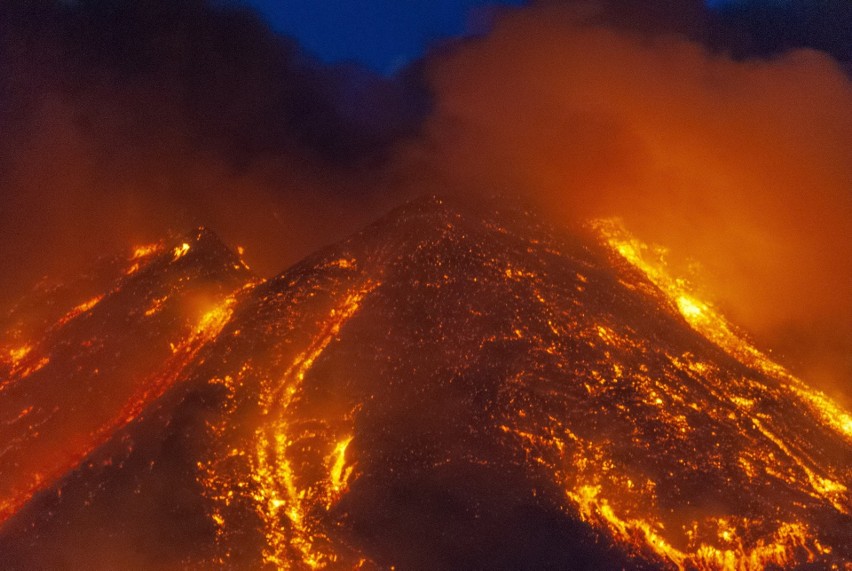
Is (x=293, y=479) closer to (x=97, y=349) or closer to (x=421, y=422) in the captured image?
(x=421, y=422)

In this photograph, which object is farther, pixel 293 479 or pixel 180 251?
pixel 180 251

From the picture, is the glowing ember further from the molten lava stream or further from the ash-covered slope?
the molten lava stream

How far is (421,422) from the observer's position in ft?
29.6

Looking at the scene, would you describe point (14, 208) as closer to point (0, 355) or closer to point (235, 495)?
point (0, 355)

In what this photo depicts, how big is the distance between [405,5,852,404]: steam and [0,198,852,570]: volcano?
1.21 meters

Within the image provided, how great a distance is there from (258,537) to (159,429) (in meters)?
1.91

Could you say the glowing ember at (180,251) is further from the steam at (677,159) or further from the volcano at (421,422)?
the steam at (677,159)

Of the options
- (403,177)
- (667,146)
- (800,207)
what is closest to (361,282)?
(403,177)

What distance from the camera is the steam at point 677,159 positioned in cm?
1278

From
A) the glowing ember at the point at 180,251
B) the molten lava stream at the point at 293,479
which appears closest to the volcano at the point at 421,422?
the molten lava stream at the point at 293,479

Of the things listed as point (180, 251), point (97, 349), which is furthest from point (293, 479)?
point (180, 251)

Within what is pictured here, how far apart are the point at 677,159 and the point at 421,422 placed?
8.04 m

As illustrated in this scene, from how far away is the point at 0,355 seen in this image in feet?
41.1

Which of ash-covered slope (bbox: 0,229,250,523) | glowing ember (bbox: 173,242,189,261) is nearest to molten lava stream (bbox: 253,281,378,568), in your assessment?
ash-covered slope (bbox: 0,229,250,523)
